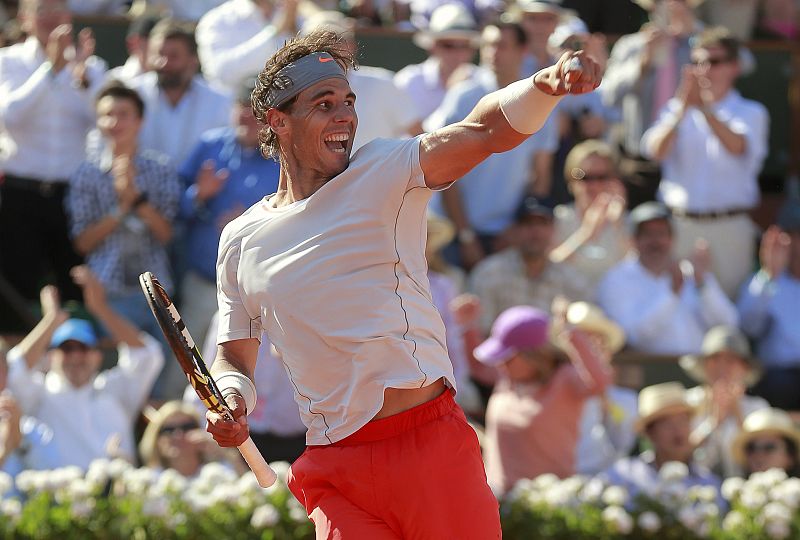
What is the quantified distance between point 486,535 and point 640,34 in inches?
255

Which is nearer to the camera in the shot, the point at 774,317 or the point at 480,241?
the point at 774,317

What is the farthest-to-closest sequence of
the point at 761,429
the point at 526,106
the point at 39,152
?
1. the point at 39,152
2. the point at 761,429
3. the point at 526,106

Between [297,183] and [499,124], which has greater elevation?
[499,124]

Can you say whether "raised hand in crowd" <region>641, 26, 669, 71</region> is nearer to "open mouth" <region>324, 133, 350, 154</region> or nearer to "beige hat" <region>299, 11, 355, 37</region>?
"beige hat" <region>299, 11, 355, 37</region>

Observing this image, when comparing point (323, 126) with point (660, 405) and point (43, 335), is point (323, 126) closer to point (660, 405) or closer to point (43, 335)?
point (660, 405)

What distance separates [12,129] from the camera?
30.1ft

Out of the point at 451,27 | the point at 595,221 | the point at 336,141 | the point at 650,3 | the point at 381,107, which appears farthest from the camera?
Answer: the point at 650,3

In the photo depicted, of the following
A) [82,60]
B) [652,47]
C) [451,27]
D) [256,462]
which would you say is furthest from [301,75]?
[652,47]

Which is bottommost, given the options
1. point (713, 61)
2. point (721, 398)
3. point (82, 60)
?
point (721, 398)

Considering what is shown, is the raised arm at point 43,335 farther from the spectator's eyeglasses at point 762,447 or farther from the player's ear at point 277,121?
the player's ear at point 277,121

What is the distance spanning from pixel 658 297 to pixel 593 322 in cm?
53

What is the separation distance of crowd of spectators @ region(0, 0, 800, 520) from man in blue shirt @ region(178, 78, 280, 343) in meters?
0.01

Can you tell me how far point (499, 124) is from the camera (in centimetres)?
391

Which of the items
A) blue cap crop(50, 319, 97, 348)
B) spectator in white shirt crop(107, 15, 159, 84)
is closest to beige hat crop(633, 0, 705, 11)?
spectator in white shirt crop(107, 15, 159, 84)
